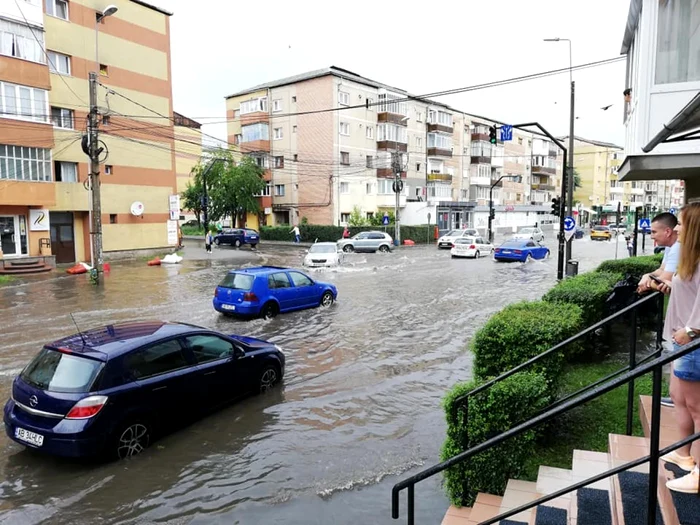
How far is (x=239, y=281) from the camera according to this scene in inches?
585

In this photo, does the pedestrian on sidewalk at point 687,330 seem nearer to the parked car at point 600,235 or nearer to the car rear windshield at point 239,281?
the car rear windshield at point 239,281

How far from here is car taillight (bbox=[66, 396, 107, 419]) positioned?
19.5 ft

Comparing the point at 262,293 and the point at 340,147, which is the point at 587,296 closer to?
the point at 262,293

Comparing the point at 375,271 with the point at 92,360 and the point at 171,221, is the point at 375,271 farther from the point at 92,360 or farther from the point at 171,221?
the point at 92,360

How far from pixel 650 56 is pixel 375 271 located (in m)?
18.9

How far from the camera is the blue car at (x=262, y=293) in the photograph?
1445 centimetres

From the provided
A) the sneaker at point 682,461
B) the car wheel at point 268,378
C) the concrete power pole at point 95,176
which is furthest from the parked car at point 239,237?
the sneaker at point 682,461

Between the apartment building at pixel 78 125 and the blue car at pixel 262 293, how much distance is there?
35.4ft

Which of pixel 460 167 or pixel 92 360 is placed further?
pixel 460 167

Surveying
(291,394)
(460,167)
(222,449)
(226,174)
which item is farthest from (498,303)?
(460,167)

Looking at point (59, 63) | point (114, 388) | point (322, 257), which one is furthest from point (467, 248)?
point (114, 388)

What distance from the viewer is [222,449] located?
6.75 metres

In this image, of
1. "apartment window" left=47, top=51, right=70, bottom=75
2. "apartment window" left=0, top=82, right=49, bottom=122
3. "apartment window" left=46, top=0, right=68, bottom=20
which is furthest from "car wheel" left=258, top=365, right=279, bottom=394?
"apartment window" left=46, top=0, right=68, bottom=20

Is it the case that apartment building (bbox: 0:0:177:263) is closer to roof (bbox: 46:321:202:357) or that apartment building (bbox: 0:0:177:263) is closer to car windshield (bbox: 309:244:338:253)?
car windshield (bbox: 309:244:338:253)
